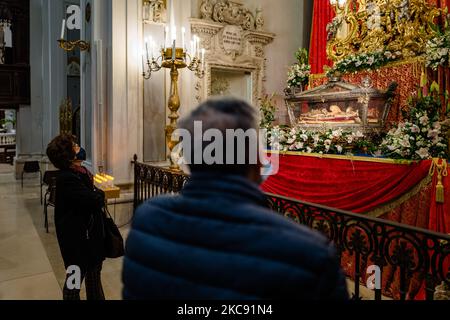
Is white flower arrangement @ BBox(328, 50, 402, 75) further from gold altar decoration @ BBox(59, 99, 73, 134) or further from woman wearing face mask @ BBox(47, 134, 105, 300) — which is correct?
gold altar decoration @ BBox(59, 99, 73, 134)

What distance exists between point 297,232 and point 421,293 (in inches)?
138

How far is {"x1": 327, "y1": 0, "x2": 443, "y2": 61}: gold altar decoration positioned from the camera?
20.2 ft

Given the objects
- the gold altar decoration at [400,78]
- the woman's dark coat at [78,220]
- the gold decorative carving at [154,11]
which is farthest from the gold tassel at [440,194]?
the gold decorative carving at [154,11]

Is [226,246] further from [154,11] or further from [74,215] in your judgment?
[154,11]

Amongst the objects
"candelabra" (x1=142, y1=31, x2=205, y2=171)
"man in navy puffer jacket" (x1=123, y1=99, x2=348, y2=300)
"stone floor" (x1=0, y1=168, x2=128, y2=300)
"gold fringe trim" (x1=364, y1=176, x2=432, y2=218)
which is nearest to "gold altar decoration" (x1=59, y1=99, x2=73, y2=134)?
"stone floor" (x1=0, y1=168, x2=128, y2=300)

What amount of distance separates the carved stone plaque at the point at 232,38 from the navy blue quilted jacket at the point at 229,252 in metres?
6.97

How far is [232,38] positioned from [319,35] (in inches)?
82.7

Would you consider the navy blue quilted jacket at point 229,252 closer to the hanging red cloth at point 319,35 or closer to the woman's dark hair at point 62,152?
the woman's dark hair at point 62,152

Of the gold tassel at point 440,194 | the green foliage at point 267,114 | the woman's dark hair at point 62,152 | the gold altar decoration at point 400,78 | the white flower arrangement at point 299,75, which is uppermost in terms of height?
the white flower arrangement at point 299,75

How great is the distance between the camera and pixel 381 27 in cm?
681

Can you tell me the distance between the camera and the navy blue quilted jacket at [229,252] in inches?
37.9

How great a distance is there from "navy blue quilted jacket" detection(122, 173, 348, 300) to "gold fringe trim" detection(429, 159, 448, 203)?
3375 mm

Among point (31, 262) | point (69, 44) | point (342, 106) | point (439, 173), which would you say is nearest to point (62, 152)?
point (31, 262)
